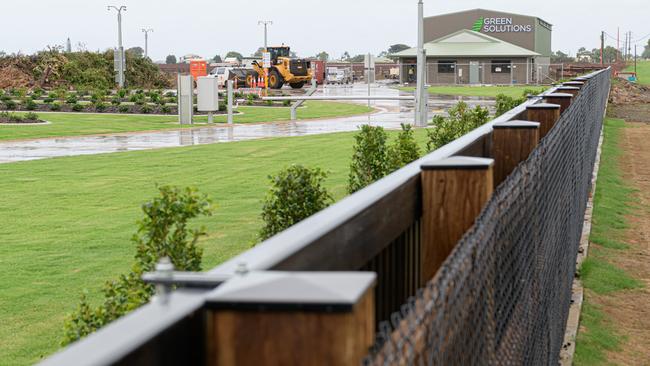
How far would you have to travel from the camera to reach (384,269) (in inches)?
140

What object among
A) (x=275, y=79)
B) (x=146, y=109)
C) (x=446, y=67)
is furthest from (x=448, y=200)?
(x=446, y=67)


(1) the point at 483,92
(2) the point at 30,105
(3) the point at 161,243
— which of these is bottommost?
(1) the point at 483,92

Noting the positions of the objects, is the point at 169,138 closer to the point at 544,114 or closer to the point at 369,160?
the point at 369,160

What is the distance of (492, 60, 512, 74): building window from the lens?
88.4 metres

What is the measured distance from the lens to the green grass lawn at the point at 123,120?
29.0 m

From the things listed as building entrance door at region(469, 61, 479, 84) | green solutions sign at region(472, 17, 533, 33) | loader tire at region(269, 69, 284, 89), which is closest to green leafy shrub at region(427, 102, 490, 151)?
loader tire at region(269, 69, 284, 89)

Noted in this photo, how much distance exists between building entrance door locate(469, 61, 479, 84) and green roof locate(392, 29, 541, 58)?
47.7 inches

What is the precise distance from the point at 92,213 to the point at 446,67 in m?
77.8

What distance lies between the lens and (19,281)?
9766 millimetres

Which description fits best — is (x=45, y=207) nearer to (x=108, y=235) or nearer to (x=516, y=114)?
(x=108, y=235)

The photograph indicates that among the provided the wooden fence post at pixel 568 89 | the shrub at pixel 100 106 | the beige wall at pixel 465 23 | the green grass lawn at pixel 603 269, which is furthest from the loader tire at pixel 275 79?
the wooden fence post at pixel 568 89

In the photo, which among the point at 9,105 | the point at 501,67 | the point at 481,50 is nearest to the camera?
the point at 9,105

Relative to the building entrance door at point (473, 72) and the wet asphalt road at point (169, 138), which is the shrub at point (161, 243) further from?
the building entrance door at point (473, 72)

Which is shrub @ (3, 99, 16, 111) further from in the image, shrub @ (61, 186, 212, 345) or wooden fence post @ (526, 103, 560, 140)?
shrub @ (61, 186, 212, 345)
